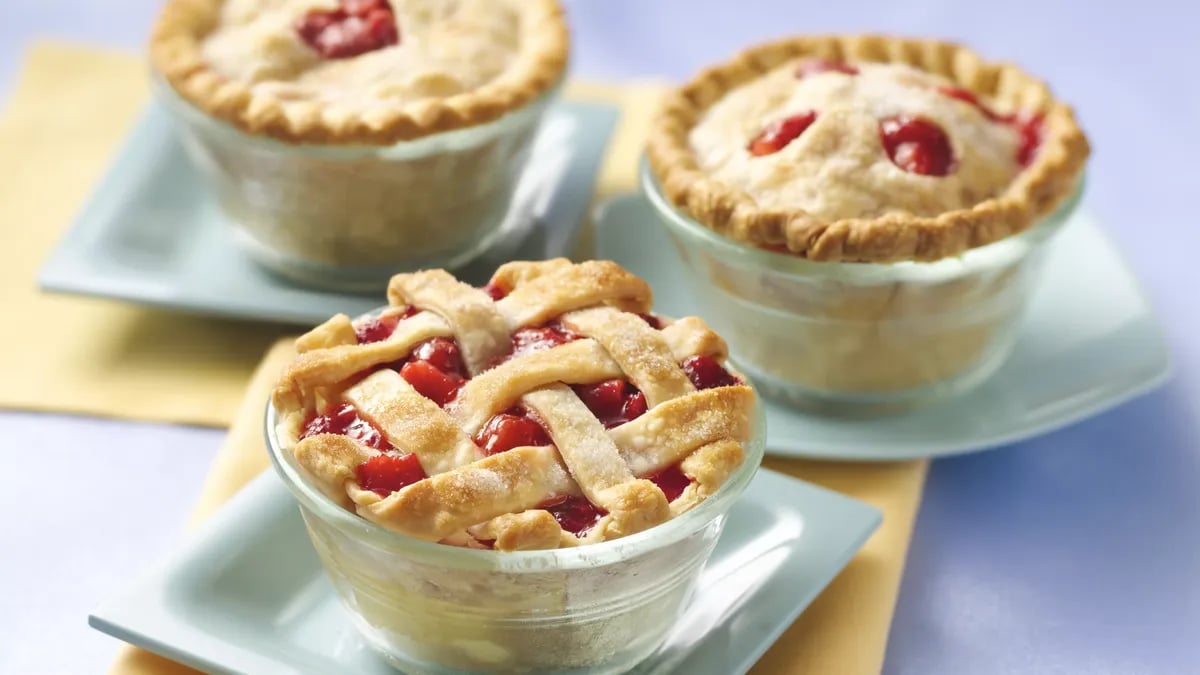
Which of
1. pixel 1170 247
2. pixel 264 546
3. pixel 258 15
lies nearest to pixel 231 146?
pixel 258 15

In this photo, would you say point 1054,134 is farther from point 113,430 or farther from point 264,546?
point 113,430

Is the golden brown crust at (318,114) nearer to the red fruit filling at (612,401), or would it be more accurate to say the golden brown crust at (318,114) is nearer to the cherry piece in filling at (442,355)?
the cherry piece in filling at (442,355)

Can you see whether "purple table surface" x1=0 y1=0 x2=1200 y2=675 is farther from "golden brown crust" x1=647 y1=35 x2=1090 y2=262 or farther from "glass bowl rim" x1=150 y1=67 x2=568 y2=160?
"glass bowl rim" x1=150 y1=67 x2=568 y2=160

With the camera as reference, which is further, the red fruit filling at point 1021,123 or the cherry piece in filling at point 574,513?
the red fruit filling at point 1021,123

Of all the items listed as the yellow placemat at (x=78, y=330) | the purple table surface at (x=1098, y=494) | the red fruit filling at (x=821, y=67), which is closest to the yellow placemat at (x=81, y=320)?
the yellow placemat at (x=78, y=330)

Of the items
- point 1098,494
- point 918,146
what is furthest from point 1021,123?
point 1098,494

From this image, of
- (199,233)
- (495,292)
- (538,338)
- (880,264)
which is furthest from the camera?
(199,233)

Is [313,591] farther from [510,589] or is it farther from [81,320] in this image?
[81,320]
